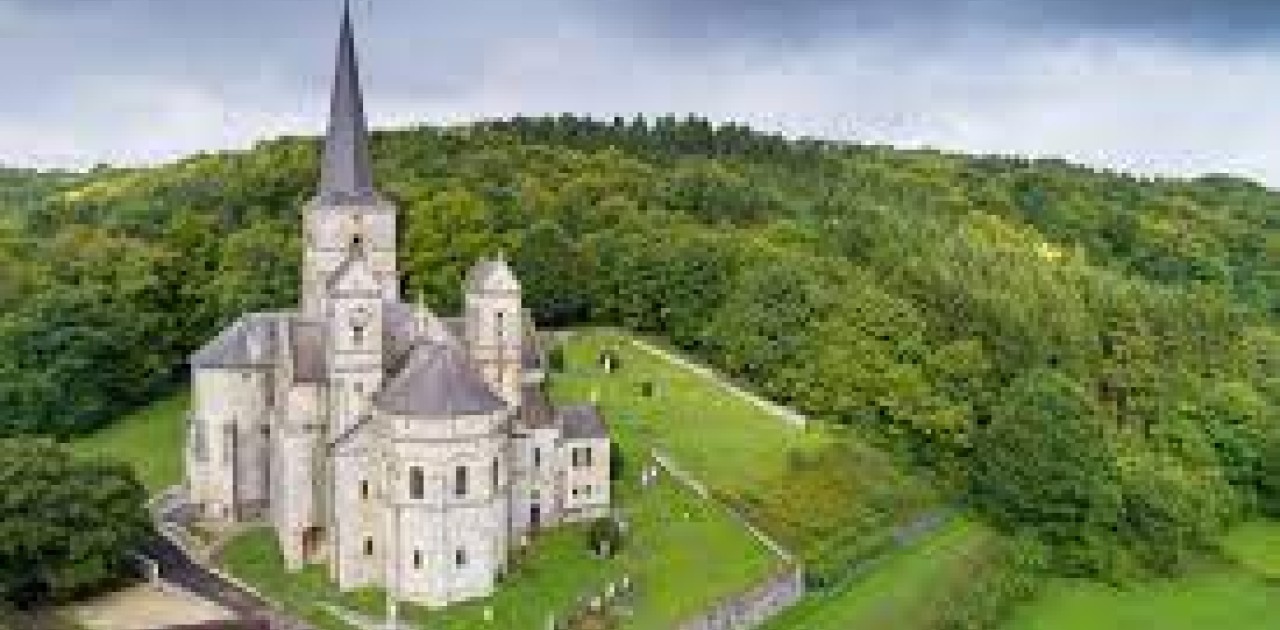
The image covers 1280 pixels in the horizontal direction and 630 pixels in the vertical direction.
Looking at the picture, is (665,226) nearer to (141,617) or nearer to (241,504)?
(241,504)

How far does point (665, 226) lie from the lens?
405 feet

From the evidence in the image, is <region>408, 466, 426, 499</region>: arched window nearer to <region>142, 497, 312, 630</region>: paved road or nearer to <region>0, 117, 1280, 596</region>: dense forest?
<region>142, 497, 312, 630</region>: paved road

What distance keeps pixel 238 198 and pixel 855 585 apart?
5946cm

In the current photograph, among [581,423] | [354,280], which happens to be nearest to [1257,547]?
[581,423]

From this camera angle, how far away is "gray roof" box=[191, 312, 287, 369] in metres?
84.6

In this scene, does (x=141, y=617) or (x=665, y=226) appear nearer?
(x=141, y=617)

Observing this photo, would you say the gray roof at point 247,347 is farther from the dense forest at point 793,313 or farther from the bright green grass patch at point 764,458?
the dense forest at point 793,313

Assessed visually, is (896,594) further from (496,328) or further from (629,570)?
(496,328)

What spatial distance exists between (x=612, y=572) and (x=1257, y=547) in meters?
42.9

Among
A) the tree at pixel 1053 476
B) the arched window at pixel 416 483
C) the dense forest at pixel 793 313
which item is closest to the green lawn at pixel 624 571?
the arched window at pixel 416 483

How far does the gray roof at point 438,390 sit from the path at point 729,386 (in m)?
28.0

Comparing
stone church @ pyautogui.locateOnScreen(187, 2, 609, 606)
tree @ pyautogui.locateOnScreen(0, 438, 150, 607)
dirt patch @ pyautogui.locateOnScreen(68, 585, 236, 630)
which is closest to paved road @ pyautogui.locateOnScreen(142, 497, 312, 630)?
dirt patch @ pyautogui.locateOnScreen(68, 585, 236, 630)

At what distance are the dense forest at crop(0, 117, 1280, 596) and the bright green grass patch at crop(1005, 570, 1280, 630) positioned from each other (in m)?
2.05

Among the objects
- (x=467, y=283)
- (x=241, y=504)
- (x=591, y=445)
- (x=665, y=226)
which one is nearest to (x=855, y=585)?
(x=591, y=445)
